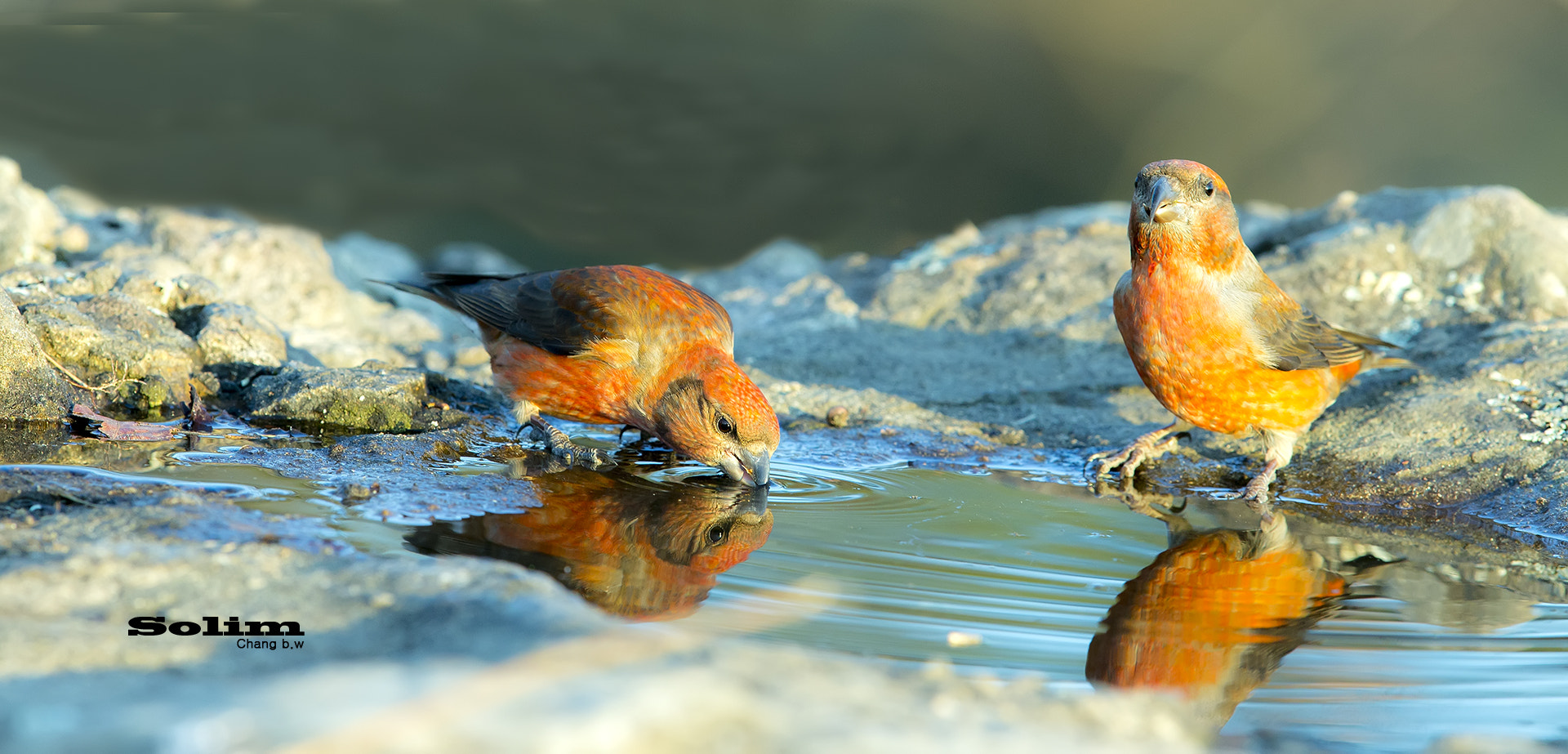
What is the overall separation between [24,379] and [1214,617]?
13.7 feet

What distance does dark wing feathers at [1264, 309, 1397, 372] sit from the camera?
4.45m

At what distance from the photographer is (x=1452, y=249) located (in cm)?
597

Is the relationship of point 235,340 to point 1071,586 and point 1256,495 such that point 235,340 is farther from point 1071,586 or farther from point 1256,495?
point 1256,495

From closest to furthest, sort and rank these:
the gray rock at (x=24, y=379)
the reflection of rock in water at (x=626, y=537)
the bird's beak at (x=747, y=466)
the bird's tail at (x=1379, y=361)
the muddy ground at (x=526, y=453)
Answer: the muddy ground at (x=526, y=453)
the reflection of rock in water at (x=626, y=537)
the gray rock at (x=24, y=379)
the bird's beak at (x=747, y=466)
the bird's tail at (x=1379, y=361)

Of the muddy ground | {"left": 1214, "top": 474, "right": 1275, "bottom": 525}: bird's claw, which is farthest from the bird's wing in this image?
{"left": 1214, "top": 474, "right": 1275, "bottom": 525}: bird's claw

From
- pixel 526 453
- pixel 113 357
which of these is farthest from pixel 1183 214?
pixel 113 357

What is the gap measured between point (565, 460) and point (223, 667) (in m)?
2.40

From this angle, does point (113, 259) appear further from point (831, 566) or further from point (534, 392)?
point (831, 566)

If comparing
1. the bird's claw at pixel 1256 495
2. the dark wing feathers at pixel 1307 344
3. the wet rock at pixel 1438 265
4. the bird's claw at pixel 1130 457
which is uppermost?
the wet rock at pixel 1438 265

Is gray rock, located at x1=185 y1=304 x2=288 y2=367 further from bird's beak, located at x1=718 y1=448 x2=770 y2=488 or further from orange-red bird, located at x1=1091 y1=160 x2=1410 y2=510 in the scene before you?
A: orange-red bird, located at x1=1091 y1=160 x2=1410 y2=510

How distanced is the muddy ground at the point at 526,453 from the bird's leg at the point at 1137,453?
11 cm

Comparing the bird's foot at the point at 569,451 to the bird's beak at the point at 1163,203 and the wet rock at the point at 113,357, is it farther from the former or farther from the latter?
the bird's beak at the point at 1163,203

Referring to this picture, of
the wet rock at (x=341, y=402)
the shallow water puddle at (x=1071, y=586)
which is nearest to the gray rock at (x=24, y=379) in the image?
the wet rock at (x=341, y=402)

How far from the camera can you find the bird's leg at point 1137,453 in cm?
465
